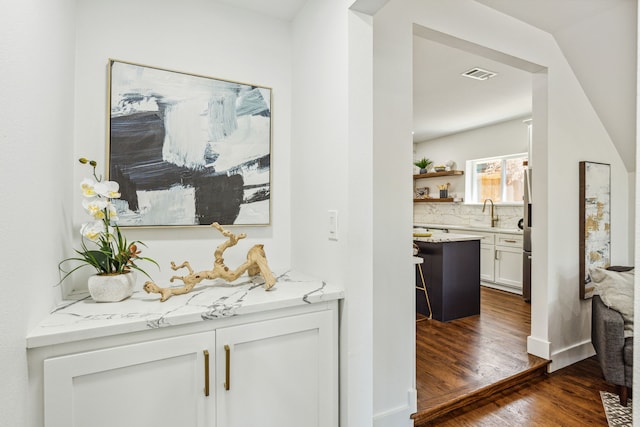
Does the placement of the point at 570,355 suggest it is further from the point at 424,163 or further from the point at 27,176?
the point at 424,163

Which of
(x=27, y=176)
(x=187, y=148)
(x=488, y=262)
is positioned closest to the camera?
(x=27, y=176)

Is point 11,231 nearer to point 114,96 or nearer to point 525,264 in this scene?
point 114,96

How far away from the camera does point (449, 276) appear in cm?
363

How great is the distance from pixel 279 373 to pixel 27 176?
1.09 m

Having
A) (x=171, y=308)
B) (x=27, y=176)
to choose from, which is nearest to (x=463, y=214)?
(x=171, y=308)

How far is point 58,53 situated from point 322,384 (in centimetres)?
167

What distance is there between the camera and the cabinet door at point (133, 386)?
38.9 inches

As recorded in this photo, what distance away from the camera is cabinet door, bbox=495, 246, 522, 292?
4.72 meters

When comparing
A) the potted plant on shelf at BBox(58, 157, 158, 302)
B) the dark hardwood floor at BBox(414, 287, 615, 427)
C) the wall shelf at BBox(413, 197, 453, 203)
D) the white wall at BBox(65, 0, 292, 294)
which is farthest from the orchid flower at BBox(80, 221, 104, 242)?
the wall shelf at BBox(413, 197, 453, 203)

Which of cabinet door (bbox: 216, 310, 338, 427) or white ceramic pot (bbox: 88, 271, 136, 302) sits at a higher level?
white ceramic pot (bbox: 88, 271, 136, 302)

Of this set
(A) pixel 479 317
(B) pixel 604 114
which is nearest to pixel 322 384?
(A) pixel 479 317

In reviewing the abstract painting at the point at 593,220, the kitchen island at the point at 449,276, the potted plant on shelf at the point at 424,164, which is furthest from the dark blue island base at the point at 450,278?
the potted plant on shelf at the point at 424,164

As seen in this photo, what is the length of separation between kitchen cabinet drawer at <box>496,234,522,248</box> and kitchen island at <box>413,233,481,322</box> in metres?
1.32

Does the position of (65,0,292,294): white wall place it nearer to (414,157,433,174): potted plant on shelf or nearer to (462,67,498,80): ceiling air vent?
(462,67,498,80): ceiling air vent
